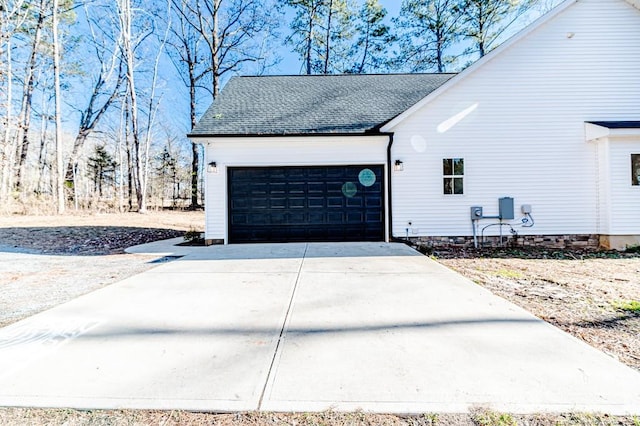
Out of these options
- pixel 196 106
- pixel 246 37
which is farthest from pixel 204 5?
pixel 196 106

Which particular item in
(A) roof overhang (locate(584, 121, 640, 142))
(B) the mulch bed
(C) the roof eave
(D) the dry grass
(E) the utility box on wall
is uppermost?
(C) the roof eave

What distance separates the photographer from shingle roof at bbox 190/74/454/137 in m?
8.24

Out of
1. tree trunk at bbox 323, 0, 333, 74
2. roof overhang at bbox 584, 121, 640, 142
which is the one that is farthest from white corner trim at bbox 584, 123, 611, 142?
tree trunk at bbox 323, 0, 333, 74

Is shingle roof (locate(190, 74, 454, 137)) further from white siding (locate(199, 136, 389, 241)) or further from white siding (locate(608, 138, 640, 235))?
white siding (locate(608, 138, 640, 235))

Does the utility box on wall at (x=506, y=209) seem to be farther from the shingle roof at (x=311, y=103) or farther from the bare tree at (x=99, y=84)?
the bare tree at (x=99, y=84)

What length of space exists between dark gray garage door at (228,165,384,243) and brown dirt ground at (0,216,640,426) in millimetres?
2658

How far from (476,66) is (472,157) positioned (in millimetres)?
2416

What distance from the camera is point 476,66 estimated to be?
7.98 m

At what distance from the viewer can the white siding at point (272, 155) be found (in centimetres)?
813

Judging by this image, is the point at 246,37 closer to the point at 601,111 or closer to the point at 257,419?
the point at 601,111

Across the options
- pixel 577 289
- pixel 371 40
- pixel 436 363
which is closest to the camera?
pixel 436 363

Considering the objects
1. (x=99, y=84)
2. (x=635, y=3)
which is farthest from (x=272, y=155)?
(x=99, y=84)

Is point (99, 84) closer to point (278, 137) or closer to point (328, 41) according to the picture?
point (328, 41)

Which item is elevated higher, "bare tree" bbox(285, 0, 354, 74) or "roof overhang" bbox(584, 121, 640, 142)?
"bare tree" bbox(285, 0, 354, 74)
